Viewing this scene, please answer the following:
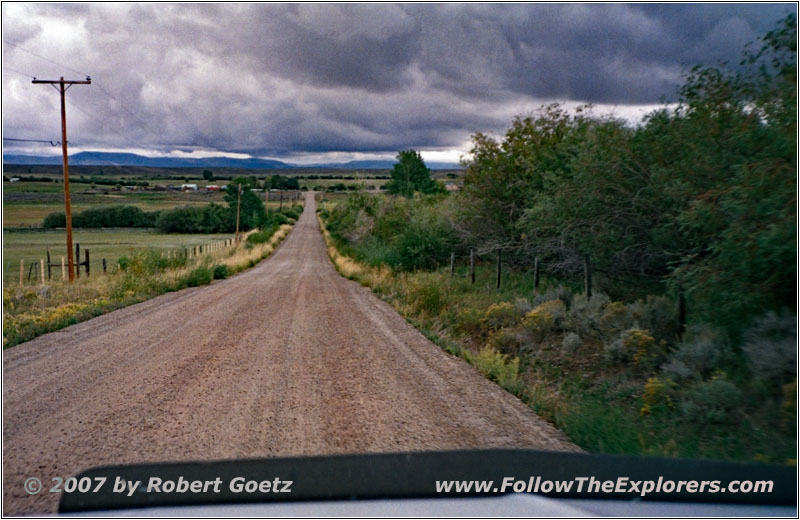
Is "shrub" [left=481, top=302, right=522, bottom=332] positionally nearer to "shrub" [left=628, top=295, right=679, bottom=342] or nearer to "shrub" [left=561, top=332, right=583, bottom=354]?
"shrub" [left=561, top=332, right=583, bottom=354]

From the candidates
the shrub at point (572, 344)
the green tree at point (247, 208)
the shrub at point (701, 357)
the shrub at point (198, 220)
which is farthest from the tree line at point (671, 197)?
the shrub at point (198, 220)

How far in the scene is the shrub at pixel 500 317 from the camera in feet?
42.7

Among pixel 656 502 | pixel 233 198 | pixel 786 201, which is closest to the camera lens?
pixel 656 502

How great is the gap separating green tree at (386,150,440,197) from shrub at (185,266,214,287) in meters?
41.8

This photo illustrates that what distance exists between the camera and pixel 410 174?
2820 inches

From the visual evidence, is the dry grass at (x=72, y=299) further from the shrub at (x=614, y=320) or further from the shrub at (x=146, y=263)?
the shrub at (x=614, y=320)

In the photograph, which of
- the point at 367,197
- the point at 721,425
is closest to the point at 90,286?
the point at 721,425

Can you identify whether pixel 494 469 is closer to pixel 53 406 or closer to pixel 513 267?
pixel 53 406

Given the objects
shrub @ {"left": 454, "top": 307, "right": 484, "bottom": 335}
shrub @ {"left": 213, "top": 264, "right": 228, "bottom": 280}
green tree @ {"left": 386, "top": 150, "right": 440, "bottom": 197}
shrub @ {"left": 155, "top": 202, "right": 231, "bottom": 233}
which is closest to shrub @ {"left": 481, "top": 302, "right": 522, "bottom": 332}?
shrub @ {"left": 454, "top": 307, "right": 484, "bottom": 335}

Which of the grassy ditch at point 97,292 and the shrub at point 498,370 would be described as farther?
the grassy ditch at point 97,292

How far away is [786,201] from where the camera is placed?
6594 millimetres

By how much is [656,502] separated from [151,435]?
4.61 meters

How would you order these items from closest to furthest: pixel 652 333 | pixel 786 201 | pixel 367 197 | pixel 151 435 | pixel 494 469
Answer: pixel 494 469 < pixel 151 435 < pixel 786 201 < pixel 652 333 < pixel 367 197

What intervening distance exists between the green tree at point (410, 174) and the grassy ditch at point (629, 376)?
57.0m
